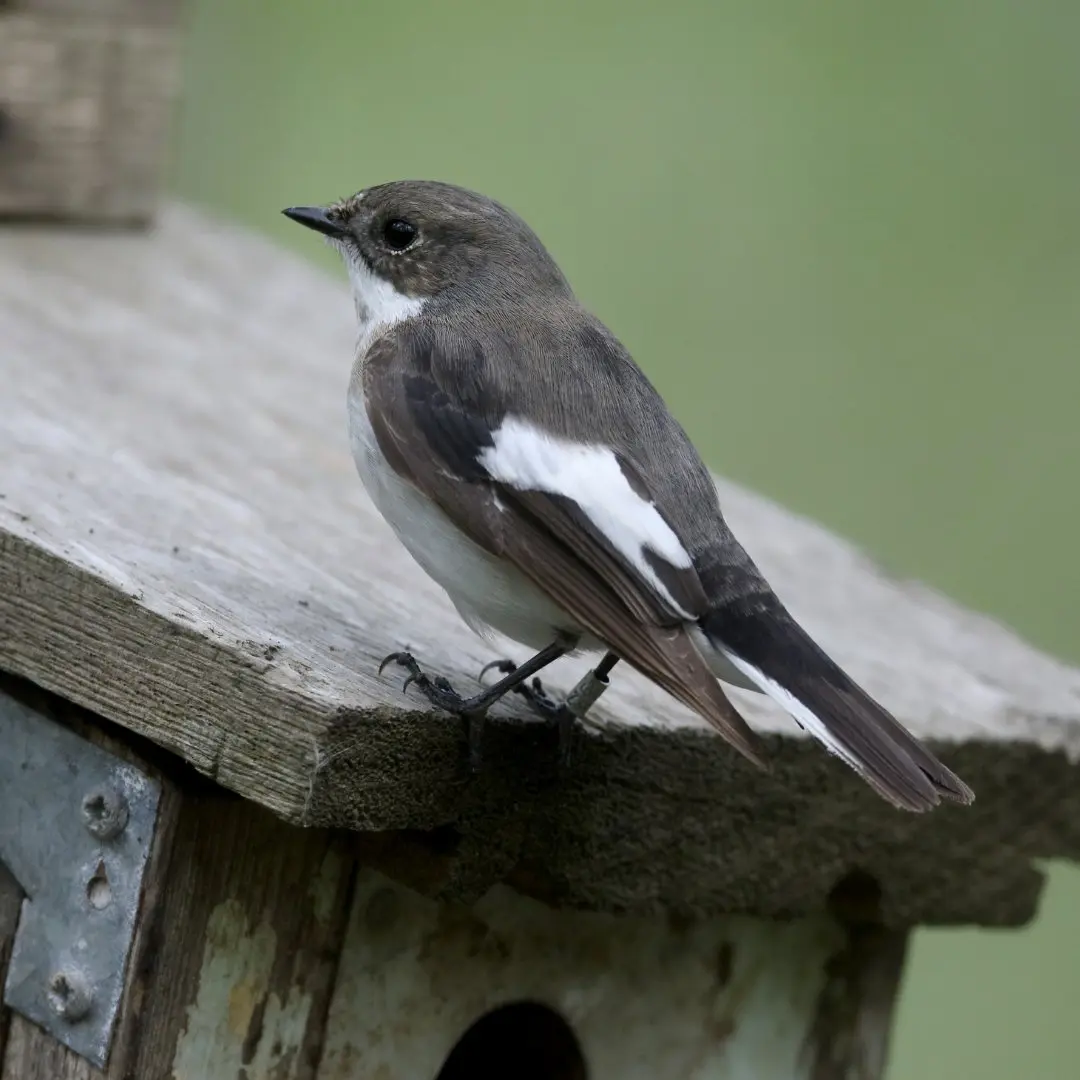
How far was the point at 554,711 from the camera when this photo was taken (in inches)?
90.5

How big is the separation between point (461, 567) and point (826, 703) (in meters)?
0.46

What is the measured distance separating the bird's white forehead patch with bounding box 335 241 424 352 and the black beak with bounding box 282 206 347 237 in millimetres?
38

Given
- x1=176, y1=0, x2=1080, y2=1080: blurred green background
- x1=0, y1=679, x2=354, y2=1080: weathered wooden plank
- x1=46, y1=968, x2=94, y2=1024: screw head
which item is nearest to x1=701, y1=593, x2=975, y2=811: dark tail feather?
x1=0, y1=679, x2=354, y2=1080: weathered wooden plank

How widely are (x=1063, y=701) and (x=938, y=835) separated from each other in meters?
0.47

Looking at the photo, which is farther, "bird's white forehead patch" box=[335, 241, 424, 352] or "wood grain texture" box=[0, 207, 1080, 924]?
"bird's white forehead patch" box=[335, 241, 424, 352]

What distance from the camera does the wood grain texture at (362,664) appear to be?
2.08 meters

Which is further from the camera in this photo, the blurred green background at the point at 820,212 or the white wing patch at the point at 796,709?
the blurred green background at the point at 820,212

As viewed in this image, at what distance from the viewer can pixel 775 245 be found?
7.30m

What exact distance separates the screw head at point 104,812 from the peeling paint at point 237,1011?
16 cm

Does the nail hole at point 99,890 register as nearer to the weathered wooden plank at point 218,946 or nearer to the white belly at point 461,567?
the weathered wooden plank at point 218,946

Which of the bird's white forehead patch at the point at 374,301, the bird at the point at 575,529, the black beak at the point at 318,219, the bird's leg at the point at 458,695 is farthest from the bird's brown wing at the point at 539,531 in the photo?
the black beak at the point at 318,219

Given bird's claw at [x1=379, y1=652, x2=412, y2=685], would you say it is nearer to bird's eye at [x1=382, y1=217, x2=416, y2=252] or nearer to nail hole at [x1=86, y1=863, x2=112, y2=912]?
nail hole at [x1=86, y1=863, x2=112, y2=912]

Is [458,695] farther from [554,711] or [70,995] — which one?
[70,995]

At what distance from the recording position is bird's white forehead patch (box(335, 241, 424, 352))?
2.78 m
